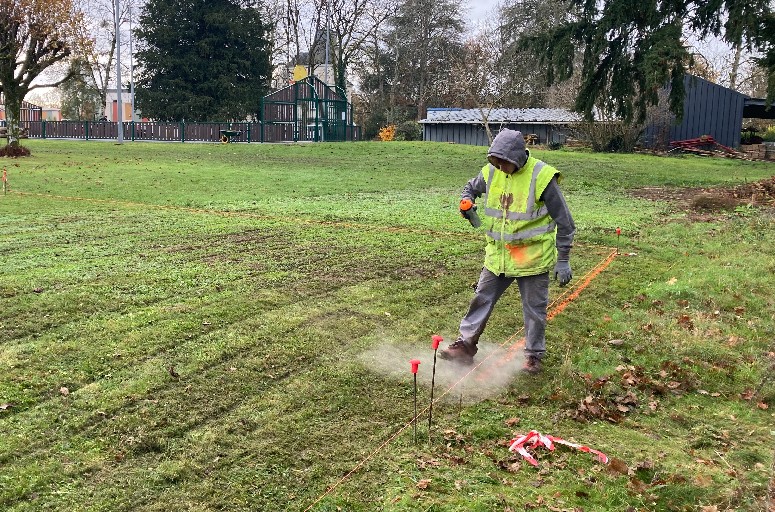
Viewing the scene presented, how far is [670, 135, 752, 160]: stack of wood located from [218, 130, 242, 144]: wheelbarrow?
82.7ft

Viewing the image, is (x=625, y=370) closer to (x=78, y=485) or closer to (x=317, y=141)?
(x=78, y=485)

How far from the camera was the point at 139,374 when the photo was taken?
4.87 meters

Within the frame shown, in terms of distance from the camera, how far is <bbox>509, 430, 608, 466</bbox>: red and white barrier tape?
157 inches

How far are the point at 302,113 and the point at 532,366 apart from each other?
38.5 metres

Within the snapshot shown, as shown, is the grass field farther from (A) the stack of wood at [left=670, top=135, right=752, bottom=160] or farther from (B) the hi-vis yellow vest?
(A) the stack of wood at [left=670, top=135, right=752, bottom=160]

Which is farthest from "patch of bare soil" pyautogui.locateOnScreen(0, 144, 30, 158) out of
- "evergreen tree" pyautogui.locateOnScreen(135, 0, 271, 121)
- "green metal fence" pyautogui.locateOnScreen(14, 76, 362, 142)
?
"evergreen tree" pyautogui.locateOnScreen(135, 0, 271, 121)

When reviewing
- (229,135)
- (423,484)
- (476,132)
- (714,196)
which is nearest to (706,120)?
(476,132)

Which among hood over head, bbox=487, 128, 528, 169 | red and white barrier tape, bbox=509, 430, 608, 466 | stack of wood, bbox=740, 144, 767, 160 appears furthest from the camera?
stack of wood, bbox=740, 144, 767, 160

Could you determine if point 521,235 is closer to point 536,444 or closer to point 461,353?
point 461,353

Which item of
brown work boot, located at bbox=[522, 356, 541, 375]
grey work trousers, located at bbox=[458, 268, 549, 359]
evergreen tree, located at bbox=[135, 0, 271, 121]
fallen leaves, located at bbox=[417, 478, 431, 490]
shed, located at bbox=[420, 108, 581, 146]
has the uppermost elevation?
evergreen tree, located at bbox=[135, 0, 271, 121]

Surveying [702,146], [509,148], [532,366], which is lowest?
[532,366]

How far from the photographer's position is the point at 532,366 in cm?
532

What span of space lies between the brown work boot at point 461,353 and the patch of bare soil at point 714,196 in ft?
34.4

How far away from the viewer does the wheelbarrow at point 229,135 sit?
1658 inches
